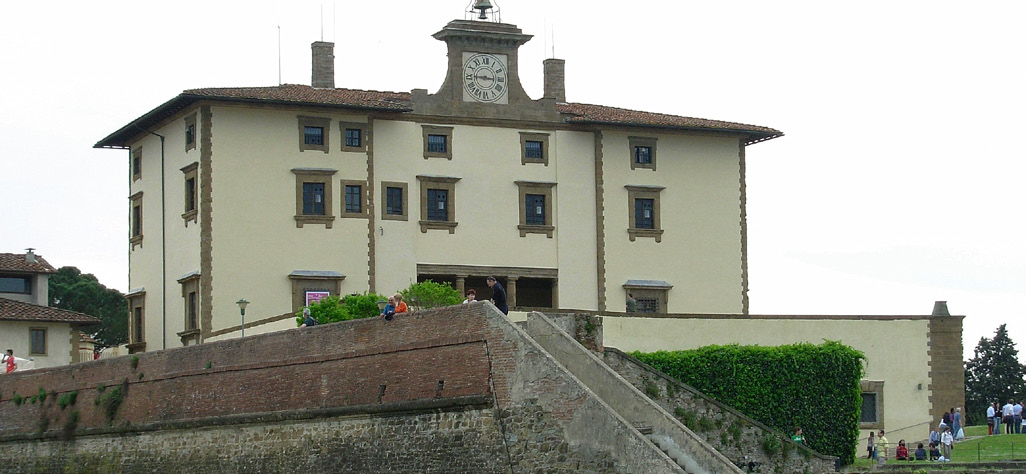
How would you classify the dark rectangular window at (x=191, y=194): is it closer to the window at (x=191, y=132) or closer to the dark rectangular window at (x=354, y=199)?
the window at (x=191, y=132)

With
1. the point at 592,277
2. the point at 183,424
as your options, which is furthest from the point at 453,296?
the point at 592,277

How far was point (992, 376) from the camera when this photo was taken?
257 ft

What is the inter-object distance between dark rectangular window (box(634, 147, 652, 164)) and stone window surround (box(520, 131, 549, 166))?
2.76 metres

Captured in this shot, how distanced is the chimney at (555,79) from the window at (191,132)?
11.7 m

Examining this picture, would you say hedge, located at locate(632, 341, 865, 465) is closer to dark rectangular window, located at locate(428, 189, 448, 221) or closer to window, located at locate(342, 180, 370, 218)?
dark rectangular window, located at locate(428, 189, 448, 221)

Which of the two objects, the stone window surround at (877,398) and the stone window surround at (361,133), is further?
the stone window surround at (361,133)

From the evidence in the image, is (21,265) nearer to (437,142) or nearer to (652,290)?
(437,142)

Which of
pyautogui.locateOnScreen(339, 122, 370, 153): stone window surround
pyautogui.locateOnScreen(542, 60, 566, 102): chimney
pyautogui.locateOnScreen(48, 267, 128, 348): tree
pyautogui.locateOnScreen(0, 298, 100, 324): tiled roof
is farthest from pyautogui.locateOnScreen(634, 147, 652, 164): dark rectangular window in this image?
pyautogui.locateOnScreen(48, 267, 128, 348): tree

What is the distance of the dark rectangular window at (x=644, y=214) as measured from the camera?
5672cm

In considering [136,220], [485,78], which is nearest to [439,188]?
[485,78]

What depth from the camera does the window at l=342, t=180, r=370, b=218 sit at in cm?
5332

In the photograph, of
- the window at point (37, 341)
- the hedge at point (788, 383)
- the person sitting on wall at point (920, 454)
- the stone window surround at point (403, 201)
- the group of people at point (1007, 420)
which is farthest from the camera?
the window at point (37, 341)

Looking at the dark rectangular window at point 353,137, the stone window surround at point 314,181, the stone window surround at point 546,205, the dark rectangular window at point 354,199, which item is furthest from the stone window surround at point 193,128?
the stone window surround at point 546,205

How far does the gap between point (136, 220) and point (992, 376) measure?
125ft
